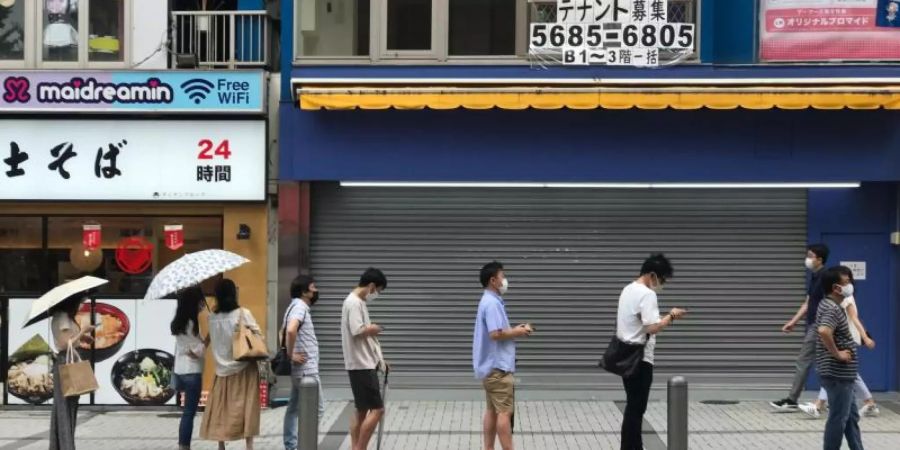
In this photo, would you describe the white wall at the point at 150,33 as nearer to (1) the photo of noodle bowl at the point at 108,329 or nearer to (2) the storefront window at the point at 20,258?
(2) the storefront window at the point at 20,258

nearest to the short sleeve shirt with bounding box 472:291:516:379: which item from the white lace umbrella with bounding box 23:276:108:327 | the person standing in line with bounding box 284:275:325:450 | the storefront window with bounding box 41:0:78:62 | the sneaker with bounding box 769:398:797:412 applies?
the person standing in line with bounding box 284:275:325:450

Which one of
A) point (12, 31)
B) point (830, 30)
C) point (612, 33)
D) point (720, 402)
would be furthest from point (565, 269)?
point (12, 31)

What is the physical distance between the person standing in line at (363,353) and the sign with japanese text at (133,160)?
13.3 feet

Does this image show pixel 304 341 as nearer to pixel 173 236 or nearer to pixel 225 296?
pixel 225 296

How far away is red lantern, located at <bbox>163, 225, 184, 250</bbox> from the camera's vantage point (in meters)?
13.2

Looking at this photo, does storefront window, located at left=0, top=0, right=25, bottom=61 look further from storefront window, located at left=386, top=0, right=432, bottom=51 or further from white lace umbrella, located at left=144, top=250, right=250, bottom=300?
white lace umbrella, located at left=144, top=250, right=250, bottom=300

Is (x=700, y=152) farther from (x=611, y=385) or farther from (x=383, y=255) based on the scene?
(x=383, y=255)

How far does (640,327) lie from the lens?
30.3 ft

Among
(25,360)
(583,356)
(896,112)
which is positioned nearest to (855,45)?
(896,112)

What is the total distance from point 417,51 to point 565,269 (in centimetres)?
322

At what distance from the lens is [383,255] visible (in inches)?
534

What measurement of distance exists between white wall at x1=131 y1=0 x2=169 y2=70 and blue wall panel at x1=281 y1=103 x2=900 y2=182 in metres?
1.74

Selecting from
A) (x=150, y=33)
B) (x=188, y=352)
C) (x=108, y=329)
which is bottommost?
(x=108, y=329)

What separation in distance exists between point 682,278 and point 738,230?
0.88 metres
